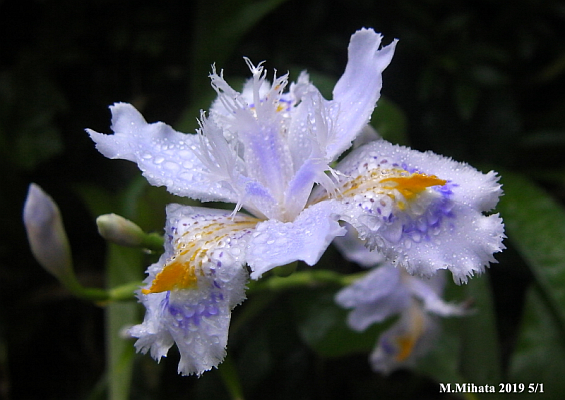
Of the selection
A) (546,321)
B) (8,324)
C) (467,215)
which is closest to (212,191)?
(467,215)

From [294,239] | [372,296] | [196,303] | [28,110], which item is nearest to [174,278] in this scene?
[196,303]

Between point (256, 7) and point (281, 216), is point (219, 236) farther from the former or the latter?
point (256, 7)

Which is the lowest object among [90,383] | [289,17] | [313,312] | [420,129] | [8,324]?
[90,383]

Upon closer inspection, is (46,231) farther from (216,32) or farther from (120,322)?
(216,32)

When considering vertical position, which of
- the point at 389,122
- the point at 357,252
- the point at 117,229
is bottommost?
the point at 117,229

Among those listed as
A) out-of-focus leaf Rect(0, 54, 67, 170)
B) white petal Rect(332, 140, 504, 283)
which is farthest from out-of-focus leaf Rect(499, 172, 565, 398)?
out-of-focus leaf Rect(0, 54, 67, 170)

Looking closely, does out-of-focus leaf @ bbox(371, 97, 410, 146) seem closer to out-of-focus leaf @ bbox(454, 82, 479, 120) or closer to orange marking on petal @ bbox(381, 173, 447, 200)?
out-of-focus leaf @ bbox(454, 82, 479, 120)
